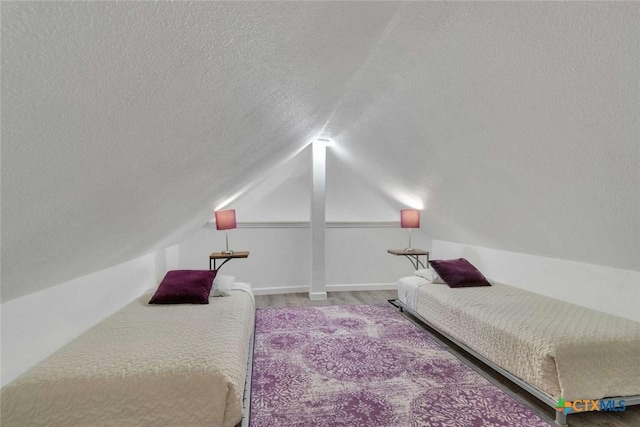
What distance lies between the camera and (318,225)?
448 centimetres

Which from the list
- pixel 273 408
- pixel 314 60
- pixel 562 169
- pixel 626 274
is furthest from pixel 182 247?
pixel 626 274

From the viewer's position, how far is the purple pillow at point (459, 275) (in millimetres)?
3312

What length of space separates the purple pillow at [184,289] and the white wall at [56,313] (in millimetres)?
335

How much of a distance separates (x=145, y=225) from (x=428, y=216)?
3.23 metres

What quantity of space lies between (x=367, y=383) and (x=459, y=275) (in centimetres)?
166

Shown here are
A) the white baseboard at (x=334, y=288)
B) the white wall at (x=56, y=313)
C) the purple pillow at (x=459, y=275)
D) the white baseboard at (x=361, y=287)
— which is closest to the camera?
the white wall at (x=56, y=313)

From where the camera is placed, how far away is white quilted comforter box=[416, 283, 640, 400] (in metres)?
1.82

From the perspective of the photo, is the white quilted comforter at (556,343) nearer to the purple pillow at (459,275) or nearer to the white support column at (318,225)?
the purple pillow at (459,275)

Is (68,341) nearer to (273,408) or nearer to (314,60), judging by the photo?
(273,408)

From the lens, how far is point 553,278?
9.76 ft

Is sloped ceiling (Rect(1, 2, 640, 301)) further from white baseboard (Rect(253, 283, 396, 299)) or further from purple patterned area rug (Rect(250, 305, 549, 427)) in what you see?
white baseboard (Rect(253, 283, 396, 299))

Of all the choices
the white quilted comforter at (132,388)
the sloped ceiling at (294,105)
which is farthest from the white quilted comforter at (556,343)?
the white quilted comforter at (132,388)

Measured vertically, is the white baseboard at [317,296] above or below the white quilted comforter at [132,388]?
below

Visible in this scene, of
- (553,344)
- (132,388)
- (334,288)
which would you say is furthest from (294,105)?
(334,288)
